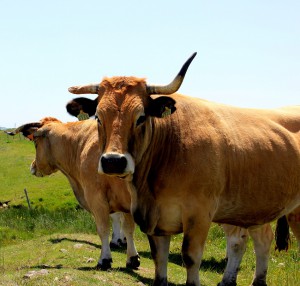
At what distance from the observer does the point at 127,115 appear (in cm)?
686

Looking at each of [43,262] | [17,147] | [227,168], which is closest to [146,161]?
[227,168]

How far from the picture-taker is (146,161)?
24.5 feet

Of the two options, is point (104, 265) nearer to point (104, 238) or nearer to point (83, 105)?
point (104, 238)

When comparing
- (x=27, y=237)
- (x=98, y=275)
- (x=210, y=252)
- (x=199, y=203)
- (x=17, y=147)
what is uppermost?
(x=199, y=203)

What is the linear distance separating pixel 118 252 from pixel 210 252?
279 centimetres

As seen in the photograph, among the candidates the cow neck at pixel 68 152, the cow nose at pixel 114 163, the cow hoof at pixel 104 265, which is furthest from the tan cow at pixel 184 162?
the cow neck at pixel 68 152

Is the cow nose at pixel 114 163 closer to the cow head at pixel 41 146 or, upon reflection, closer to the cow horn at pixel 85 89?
the cow horn at pixel 85 89

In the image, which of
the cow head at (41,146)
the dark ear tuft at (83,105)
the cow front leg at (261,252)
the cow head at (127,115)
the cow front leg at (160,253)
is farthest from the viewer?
the cow head at (41,146)

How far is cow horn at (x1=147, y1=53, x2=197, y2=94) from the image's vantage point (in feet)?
22.9

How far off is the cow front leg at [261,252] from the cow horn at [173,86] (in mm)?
3778

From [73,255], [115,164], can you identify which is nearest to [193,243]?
[115,164]

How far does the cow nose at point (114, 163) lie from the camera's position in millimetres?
6445

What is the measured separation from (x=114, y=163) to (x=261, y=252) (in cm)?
448

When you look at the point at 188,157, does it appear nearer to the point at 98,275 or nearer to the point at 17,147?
the point at 98,275
